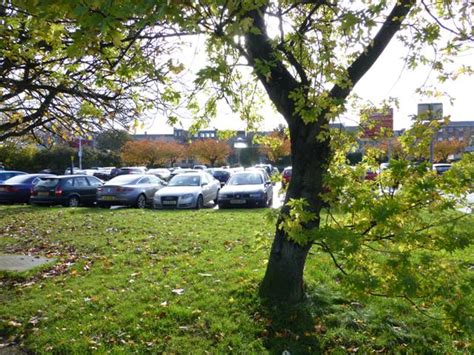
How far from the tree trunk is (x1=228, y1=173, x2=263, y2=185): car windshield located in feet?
41.9

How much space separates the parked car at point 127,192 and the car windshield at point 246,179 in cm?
367

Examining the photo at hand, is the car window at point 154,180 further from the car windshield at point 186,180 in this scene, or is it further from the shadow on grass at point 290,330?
the shadow on grass at point 290,330

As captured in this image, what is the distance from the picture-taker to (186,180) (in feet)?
61.4

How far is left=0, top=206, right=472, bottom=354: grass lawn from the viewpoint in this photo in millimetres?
4348

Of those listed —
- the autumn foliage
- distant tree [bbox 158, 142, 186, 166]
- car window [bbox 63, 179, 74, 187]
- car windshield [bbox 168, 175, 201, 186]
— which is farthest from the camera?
distant tree [bbox 158, 142, 186, 166]

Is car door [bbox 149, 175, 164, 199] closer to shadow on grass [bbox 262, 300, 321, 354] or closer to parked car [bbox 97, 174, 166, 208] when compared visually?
→ parked car [bbox 97, 174, 166, 208]

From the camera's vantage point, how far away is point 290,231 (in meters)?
4.11

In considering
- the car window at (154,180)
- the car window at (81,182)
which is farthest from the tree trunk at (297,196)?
the car window at (81,182)

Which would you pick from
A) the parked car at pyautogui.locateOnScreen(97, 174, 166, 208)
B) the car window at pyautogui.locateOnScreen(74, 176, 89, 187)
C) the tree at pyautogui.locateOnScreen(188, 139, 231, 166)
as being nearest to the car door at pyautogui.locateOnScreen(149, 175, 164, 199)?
the parked car at pyautogui.locateOnScreen(97, 174, 166, 208)

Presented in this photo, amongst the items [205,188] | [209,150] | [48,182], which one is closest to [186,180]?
[205,188]

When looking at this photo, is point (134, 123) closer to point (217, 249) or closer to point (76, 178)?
point (217, 249)

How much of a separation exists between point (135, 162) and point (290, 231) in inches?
2522

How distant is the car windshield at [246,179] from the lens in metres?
18.0

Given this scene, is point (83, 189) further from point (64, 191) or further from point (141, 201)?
point (141, 201)
